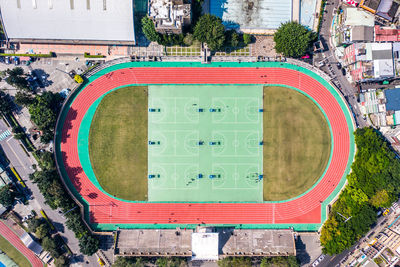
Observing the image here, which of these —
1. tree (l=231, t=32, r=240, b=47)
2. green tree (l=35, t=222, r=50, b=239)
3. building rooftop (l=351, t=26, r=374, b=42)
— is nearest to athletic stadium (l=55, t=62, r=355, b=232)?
tree (l=231, t=32, r=240, b=47)

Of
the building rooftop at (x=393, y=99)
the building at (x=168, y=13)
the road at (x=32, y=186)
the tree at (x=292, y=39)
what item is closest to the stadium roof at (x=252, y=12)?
the tree at (x=292, y=39)

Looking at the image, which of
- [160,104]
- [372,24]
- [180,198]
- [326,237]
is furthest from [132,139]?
[372,24]

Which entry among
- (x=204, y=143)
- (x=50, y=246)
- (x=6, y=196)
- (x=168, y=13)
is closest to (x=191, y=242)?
(x=204, y=143)

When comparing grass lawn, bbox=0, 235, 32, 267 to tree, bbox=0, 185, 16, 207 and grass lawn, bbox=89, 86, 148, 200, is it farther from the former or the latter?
grass lawn, bbox=89, 86, 148, 200

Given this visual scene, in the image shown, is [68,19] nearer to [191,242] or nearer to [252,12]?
[252,12]

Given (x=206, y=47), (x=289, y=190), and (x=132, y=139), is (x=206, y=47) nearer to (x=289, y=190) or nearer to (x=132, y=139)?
(x=132, y=139)

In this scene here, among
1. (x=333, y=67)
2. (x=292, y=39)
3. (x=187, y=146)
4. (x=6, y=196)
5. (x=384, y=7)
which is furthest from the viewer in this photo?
(x=333, y=67)

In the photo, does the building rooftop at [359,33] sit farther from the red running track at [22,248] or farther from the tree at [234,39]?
the red running track at [22,248]
